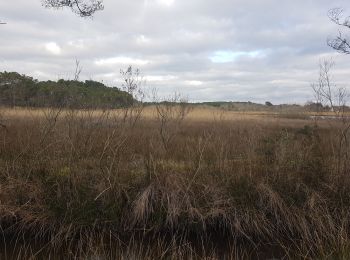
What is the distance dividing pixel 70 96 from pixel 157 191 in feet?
9.04

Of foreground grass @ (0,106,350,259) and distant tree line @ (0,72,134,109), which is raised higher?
distant tree line @ (0,72,134,109)

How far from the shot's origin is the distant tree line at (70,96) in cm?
948

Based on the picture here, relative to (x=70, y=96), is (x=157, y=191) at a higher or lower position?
lower

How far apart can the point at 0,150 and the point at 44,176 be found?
1.46 m

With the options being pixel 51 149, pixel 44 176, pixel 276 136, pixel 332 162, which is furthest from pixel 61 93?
pixel 332 162

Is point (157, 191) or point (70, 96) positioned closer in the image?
point (157, 191)

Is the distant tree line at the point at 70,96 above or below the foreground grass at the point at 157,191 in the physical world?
above

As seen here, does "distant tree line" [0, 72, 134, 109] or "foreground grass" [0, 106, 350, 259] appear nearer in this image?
"foreground grass" [0, 106, 350, 259]

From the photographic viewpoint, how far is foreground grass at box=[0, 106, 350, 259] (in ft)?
26.1

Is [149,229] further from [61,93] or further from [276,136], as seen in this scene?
[276,136]

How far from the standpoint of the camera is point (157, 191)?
28.1 ft

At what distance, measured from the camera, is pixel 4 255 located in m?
7.39

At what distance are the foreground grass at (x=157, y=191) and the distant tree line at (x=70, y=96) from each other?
345 millimetres

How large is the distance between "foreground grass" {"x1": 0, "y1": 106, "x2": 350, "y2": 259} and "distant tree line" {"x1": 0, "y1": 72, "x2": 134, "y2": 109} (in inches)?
13.6
